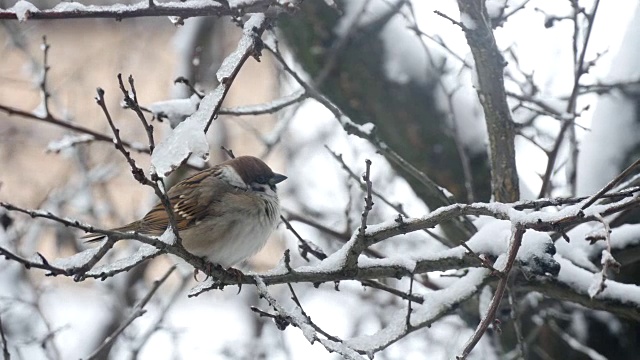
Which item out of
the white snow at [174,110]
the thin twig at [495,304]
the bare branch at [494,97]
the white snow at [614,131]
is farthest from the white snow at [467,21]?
the white snow at [614,131]

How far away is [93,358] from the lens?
9.50ft

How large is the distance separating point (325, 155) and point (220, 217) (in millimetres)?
3267

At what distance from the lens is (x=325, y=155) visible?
6.37 metres

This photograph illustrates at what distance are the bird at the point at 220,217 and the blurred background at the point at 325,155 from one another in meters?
0.20

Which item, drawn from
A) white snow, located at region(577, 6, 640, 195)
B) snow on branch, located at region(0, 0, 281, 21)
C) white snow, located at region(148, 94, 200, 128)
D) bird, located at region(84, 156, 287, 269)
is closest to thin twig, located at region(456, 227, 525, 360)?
snow on branch, located at region(0, 0, 281, 21)

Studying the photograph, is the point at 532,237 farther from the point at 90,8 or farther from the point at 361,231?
the point at 90,8

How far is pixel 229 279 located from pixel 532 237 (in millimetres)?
964

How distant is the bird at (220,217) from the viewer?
10.0 ft

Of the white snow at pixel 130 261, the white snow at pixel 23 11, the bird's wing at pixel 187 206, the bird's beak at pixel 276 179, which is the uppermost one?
the bird's beak at pixel 276 179

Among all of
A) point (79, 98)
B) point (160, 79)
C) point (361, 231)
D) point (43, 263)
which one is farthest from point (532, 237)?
point (160, 79)

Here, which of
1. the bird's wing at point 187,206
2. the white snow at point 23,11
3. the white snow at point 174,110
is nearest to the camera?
the white snow at point 23,11

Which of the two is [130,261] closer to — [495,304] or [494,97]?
[495,304]

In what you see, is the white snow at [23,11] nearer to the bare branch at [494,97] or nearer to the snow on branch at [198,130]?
the snow on branch at [198,130]

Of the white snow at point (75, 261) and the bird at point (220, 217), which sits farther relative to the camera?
the bird at point (220, 217)
